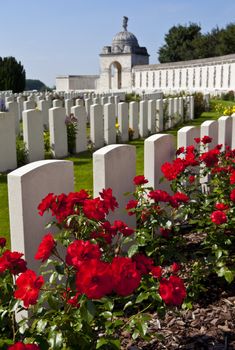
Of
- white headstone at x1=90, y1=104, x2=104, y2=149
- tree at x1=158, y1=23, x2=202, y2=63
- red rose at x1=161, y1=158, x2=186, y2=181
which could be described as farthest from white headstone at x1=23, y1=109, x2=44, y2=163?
tree at x1=158, y1=23, x2=202, y2=63

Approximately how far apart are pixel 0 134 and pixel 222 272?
495 centimetres

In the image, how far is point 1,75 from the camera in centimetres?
4503

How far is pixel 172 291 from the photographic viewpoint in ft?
5.54

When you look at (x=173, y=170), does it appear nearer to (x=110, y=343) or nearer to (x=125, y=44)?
(x=110, y=343)

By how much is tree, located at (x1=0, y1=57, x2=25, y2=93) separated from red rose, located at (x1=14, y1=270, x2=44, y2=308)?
4519 centimetres

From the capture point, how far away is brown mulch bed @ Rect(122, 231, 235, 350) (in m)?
2.23

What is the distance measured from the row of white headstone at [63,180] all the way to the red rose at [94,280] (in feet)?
3.34

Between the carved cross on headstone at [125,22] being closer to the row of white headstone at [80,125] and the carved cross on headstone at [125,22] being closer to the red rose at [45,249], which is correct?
the row of white headstone at [80,125]

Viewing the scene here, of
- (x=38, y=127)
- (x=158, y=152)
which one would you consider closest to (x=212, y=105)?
(x=38, y=127)

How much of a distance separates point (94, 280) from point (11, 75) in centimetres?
4617

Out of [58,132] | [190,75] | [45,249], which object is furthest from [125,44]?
[45,249]

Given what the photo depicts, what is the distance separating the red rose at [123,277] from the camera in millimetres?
1487

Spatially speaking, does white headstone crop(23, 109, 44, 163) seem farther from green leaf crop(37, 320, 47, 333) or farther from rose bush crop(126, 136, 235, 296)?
green leaf crop(37, 320, 47, 333)

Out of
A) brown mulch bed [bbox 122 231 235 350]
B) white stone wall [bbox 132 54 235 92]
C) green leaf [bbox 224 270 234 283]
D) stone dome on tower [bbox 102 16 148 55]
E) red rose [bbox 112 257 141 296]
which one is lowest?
brown mulch bed [bbox 122 231 235 350]
